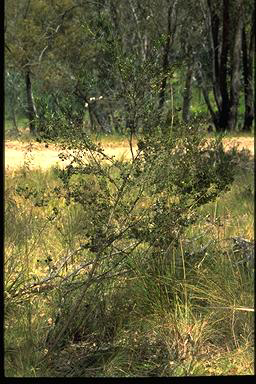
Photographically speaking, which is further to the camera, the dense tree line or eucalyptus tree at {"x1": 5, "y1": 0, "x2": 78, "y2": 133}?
eucalyptus tree at {"x1": 5, "y1": 0, "x2": 78, "y2": 133}

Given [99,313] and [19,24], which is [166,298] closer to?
[99,313]

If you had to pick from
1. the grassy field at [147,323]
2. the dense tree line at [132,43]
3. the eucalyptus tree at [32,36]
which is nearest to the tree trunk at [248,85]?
the dense tree line at [132,43]

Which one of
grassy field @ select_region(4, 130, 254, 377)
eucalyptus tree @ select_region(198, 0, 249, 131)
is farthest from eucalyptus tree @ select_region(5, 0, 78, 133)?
grassy field @ select_region(4, 130, 254, 377)

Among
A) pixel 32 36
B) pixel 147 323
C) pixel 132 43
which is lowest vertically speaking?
pixel 147 323

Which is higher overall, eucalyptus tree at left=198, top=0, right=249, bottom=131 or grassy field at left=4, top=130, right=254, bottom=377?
eucalyptus tree at left=198, top=0, right=249, bottom=131

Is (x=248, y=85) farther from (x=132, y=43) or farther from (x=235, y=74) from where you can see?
(x=235, y=74)

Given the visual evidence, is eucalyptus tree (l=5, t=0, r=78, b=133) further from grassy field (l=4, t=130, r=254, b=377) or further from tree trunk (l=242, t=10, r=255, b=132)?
grassy field (l=4, t=130, r=254, b=377)

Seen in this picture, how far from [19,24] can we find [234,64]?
771 cm

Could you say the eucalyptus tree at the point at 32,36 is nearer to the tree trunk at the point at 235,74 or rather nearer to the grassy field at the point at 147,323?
the tree trunk at the point at 235,74

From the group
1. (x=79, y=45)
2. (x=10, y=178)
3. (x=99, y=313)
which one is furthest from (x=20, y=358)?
(x=79, y=45)

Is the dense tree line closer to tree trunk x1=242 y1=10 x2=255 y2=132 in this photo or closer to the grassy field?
tree trunk x1=242 y1=10 x2=255 y2=132

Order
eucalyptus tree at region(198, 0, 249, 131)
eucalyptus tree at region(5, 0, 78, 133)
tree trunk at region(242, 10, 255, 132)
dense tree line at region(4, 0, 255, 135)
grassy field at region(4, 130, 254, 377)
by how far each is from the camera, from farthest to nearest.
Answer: tree trunk at region(242, 10, 255, 132)
eucalyptus tree at region(5, 0, 78, 133)
dense tree line at region(4, 0, 255, 135)
eucalyptus tree at region(198, 0, 249, 131)
grassy field at region(4, 130, 254, 377)

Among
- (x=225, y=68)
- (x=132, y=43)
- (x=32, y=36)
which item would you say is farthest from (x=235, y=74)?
(x=32, y=36)

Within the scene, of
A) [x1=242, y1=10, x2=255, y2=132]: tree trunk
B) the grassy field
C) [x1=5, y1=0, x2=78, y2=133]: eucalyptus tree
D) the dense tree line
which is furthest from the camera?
[x1=242, y1=10, x2=255, y2=132]: tree trunk
